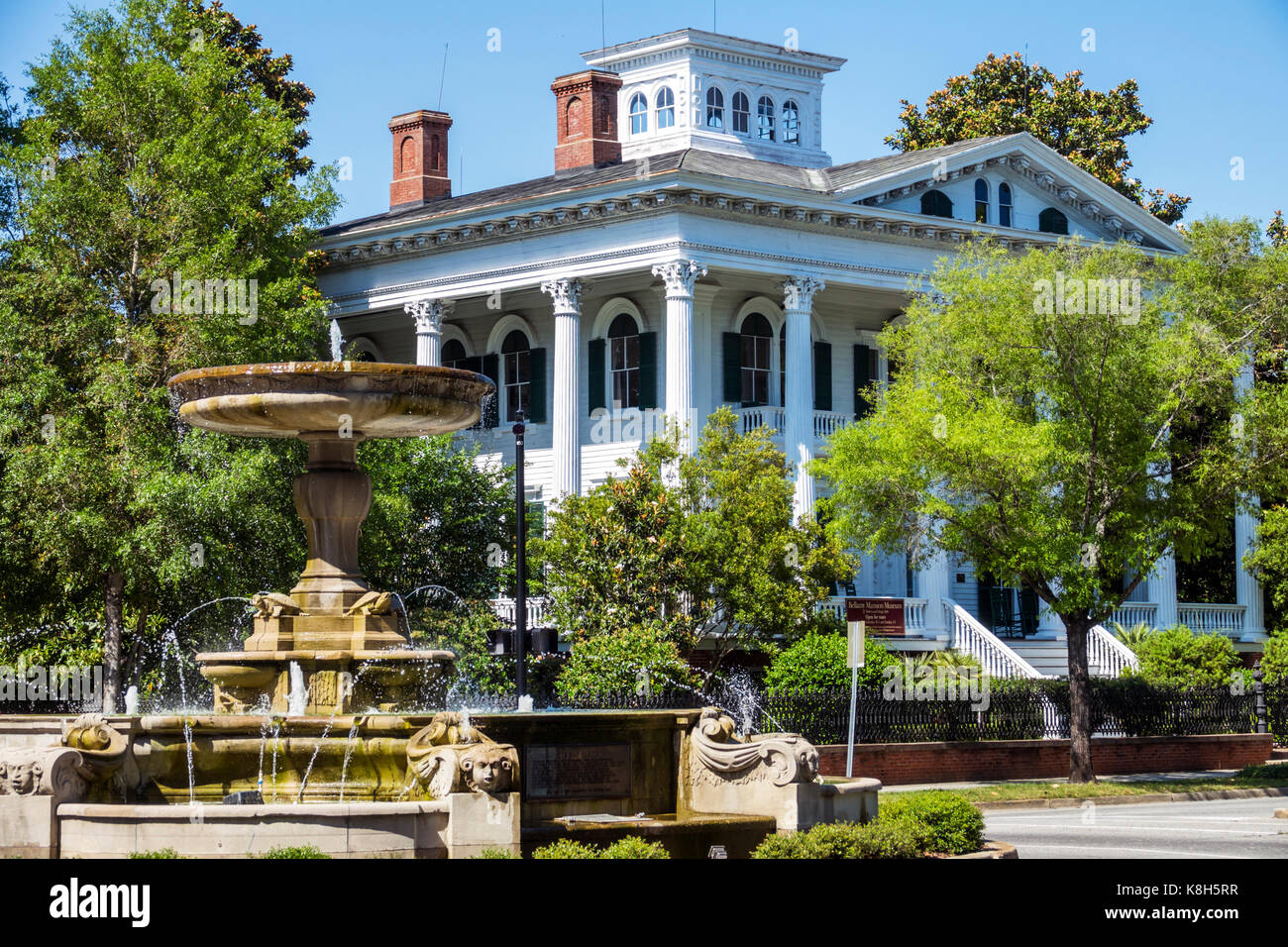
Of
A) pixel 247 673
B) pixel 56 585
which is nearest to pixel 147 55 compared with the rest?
pixel 56 585

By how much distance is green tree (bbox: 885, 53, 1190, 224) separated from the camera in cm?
5769

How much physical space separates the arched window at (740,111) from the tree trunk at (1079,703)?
75.3ft

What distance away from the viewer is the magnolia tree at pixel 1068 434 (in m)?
30.4

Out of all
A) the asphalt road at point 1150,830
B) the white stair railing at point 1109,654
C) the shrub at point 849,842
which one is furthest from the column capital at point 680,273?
the shrub at point 849,842

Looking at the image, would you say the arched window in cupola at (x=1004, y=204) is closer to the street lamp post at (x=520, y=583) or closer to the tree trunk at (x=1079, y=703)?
the tree trunk at (x=1079, y=703)

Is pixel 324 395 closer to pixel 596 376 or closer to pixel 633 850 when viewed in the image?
pixel 633 850

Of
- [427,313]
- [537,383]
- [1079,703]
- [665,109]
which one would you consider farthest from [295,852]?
[665,109]

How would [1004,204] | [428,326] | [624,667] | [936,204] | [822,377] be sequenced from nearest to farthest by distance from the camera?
1. [624,667]
2. [428,326]
3. [936,204]
4. [822,377]
5. [1004,204]

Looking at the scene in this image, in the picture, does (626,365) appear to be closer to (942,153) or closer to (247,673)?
(942,153)

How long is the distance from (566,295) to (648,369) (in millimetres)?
2576

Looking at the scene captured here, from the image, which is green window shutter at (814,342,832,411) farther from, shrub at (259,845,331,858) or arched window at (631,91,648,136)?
shrub at (259,845,331,858)

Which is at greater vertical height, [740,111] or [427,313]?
[740,111]

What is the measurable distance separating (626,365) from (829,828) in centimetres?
2826

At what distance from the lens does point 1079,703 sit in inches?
1224
